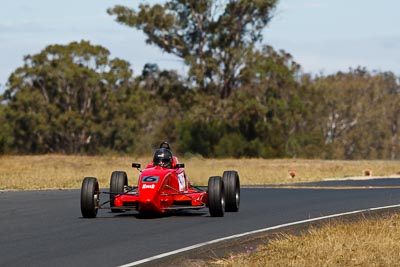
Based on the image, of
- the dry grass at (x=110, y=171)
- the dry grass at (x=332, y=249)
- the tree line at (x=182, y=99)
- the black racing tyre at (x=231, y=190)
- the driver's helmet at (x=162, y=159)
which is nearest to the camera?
the dry grass at (x=332, y=249)

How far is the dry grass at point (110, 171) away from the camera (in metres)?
35.5

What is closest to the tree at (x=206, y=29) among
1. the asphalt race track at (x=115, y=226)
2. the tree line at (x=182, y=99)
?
the tree line at (x=182, y=99)

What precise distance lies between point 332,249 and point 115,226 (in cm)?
534

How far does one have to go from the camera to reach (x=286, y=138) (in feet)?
281

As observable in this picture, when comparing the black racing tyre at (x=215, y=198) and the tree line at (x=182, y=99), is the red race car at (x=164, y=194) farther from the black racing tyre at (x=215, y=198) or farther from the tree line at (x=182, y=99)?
the tree line at (x=182, y=99)

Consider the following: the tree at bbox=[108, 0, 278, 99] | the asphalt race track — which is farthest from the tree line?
the asphalt race track

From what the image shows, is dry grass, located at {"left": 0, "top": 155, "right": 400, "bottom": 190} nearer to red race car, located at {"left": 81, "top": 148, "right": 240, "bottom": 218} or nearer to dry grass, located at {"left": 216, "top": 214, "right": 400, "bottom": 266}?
red race car, located at {"left": 81, "top": 148, "right": 240, "bottom": 218}

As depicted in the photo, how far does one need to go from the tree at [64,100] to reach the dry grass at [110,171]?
20823 millimetres

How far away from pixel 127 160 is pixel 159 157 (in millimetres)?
38208

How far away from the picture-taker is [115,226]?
17562mm

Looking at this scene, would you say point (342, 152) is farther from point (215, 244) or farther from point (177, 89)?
point (215, 244)

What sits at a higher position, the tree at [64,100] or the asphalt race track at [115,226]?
the tree at [64,100]

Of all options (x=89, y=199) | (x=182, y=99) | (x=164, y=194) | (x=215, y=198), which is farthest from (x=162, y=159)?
(x=182, y=99)

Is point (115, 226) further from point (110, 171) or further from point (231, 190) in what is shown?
point (110, 171)
